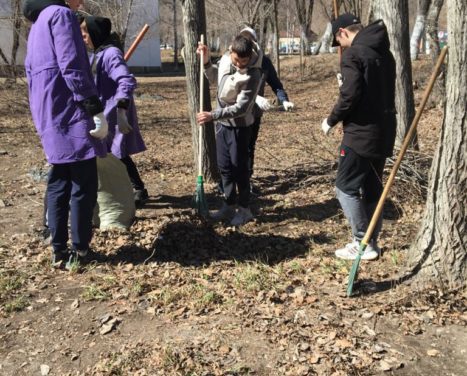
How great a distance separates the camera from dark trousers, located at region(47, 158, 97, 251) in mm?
3516

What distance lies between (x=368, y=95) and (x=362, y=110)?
4.3 inches

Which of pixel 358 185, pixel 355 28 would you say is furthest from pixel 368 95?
pixel 358 185

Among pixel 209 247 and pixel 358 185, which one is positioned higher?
pixel 358 185

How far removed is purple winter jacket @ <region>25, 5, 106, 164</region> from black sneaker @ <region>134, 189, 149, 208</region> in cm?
170

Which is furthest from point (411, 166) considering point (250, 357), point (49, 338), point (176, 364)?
point (49, 338)

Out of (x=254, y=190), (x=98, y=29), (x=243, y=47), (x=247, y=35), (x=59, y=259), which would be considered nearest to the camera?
(x=59, y=259)

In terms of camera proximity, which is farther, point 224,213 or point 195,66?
point 195,66

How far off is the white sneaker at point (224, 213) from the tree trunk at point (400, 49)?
213cm

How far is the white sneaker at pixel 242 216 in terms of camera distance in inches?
182

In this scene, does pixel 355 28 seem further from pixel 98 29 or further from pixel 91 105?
pixel 98 29

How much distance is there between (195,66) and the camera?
205 inches

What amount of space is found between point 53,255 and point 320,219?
2464mm

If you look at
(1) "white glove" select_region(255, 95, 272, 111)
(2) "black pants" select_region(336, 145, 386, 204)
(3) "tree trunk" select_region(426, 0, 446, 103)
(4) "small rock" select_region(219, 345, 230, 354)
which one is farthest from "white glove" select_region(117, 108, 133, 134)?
(3) "tree trunk" select_region(426, 0, 446, 103)

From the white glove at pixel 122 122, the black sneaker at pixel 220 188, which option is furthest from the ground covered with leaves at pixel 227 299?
the white glove at pixel 122 122
